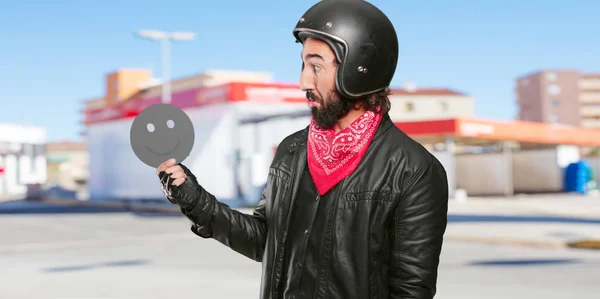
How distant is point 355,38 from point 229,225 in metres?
0.74

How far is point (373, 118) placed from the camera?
242 centimetres

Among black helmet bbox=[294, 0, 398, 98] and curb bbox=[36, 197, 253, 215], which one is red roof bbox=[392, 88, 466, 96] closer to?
curb bbox=[36, 197, 253, 215]

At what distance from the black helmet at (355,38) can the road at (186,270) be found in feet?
20.6

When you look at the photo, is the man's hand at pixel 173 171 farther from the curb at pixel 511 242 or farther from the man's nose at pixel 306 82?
the curb at pixel 511 242

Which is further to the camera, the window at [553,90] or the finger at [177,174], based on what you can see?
the window at [553,90]

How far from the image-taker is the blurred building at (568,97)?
15112 centimetres

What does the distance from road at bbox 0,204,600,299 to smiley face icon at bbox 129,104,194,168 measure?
632cm

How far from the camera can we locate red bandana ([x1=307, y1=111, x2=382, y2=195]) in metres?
2.37

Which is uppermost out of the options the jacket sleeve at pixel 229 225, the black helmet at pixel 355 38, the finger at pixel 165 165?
the black helmet at pixel 355 38

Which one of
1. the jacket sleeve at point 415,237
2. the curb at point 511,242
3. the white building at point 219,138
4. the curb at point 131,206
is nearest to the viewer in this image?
the jacket sleeve at point 415,237

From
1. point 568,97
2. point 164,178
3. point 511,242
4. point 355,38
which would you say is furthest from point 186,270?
point 568,97

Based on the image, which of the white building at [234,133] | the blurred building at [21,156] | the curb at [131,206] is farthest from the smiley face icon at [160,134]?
the blurred building at [21,156]

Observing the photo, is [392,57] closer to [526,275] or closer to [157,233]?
[526,275]

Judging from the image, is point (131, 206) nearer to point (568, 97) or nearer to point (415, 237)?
point (415, 237)
